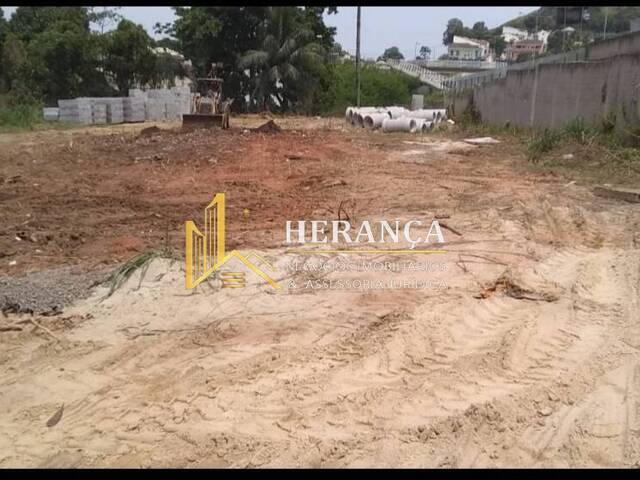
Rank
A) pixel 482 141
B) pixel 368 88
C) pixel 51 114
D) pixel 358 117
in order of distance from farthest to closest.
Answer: pixel 368 88
pixel 51 114
pixel 358 117
pixel 482 141

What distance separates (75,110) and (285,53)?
10.00 meters

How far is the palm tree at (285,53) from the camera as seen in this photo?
27688mm

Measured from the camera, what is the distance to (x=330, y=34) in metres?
31.4

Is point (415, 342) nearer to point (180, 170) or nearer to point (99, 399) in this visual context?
point (99, 399)

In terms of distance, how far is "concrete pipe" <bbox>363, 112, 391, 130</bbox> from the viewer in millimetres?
20000

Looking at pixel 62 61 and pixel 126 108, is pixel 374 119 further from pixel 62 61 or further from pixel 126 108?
pixel 62 61

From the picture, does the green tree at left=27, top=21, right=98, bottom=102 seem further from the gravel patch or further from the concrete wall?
the gravel patch

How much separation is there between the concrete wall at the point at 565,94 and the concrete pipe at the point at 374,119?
4.02 m

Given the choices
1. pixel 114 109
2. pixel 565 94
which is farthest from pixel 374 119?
pixel 114 109

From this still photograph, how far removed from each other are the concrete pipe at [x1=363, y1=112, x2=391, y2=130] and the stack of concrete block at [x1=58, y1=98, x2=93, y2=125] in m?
11.5

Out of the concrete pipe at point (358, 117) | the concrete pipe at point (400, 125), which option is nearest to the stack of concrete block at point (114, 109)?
the concrete pipe at point (358, 117)

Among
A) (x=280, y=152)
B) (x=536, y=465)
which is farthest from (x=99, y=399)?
(x=280, y=152)

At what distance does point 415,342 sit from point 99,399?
2091 mm

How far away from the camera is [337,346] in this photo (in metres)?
4.04
